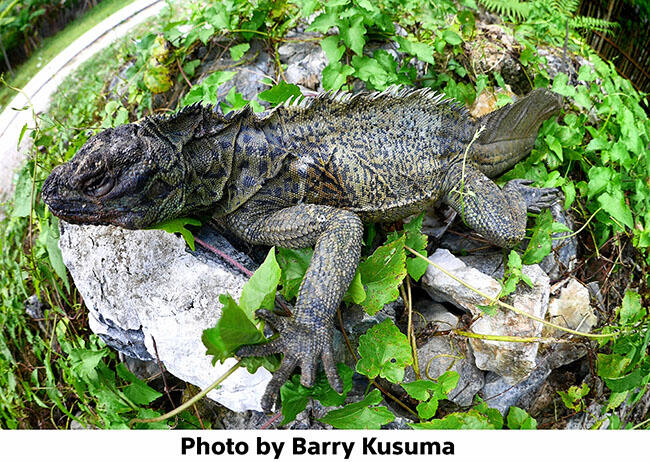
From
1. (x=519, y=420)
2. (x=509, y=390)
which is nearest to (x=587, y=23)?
(x=509, y=390)

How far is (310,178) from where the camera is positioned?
2.74 meters

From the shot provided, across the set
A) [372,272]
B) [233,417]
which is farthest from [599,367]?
[233,417]

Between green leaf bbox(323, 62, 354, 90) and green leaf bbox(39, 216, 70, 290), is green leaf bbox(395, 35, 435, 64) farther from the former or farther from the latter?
green leaf bbox(39, 216, 70, 290)

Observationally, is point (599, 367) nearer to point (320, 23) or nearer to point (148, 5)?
point (320, 23)

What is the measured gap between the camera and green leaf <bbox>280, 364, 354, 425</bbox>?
2.22 metres

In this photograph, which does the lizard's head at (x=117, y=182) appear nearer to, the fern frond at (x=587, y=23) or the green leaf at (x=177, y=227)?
the green leaf at (x=177, y=227)

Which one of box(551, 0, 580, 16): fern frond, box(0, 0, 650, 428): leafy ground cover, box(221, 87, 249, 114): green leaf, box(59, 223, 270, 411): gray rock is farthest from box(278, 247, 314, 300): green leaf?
box(551, 0, 580, 16): fern frond

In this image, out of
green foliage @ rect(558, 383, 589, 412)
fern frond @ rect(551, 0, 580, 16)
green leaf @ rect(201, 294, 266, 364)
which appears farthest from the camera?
fern frond @ rect(551, 0, 580, 16)

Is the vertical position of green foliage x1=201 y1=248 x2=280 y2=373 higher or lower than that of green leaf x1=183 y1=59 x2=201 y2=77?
lower

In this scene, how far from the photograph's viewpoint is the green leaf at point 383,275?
2.36m

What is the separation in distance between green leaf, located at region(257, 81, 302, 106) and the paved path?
4.00 ft

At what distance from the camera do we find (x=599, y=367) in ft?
9.14

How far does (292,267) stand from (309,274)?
0.71 feet

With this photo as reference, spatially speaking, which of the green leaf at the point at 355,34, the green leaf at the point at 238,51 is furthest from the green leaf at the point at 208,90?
the green leaf at the point at 355,34
